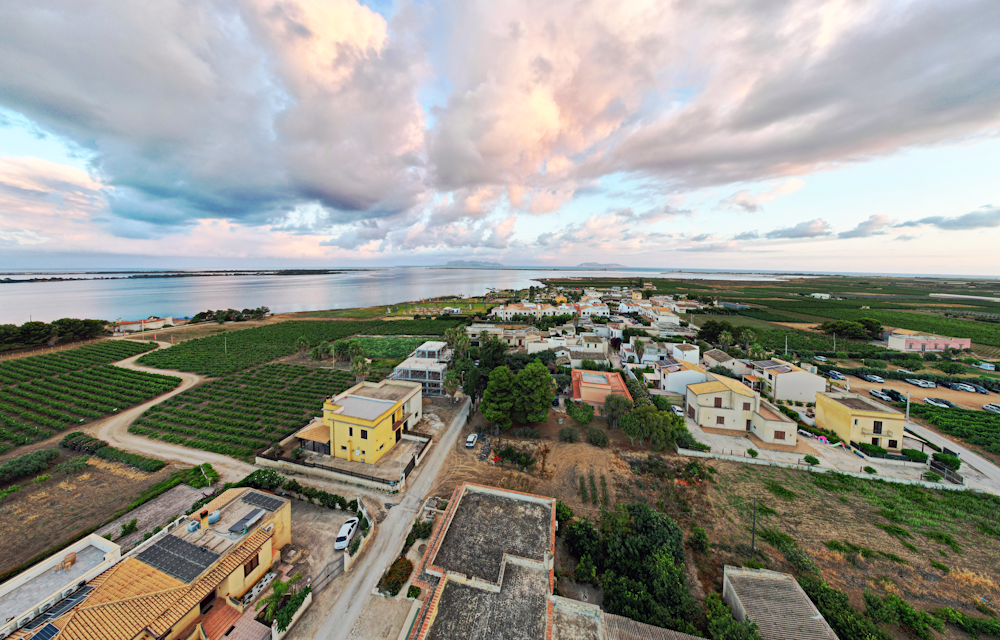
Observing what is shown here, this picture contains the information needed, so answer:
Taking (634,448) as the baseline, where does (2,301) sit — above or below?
above

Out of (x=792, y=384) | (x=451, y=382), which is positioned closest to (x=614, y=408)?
(x=451, y=382)

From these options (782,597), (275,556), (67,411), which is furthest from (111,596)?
(67,411)

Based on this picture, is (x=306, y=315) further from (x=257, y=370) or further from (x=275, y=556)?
(x=275, y=556)

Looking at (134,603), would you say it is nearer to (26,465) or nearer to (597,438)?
(26,465)

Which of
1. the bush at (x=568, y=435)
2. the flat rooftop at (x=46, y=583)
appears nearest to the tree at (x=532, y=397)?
the bush at (x=568, y=435)

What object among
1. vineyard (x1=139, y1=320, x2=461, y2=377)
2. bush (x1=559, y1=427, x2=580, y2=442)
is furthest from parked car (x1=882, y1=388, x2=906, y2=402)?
vineyard (x1=139, y1=320, x2=461, y2=377)

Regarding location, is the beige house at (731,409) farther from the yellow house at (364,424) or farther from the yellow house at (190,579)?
the yellow house at (190,579)
